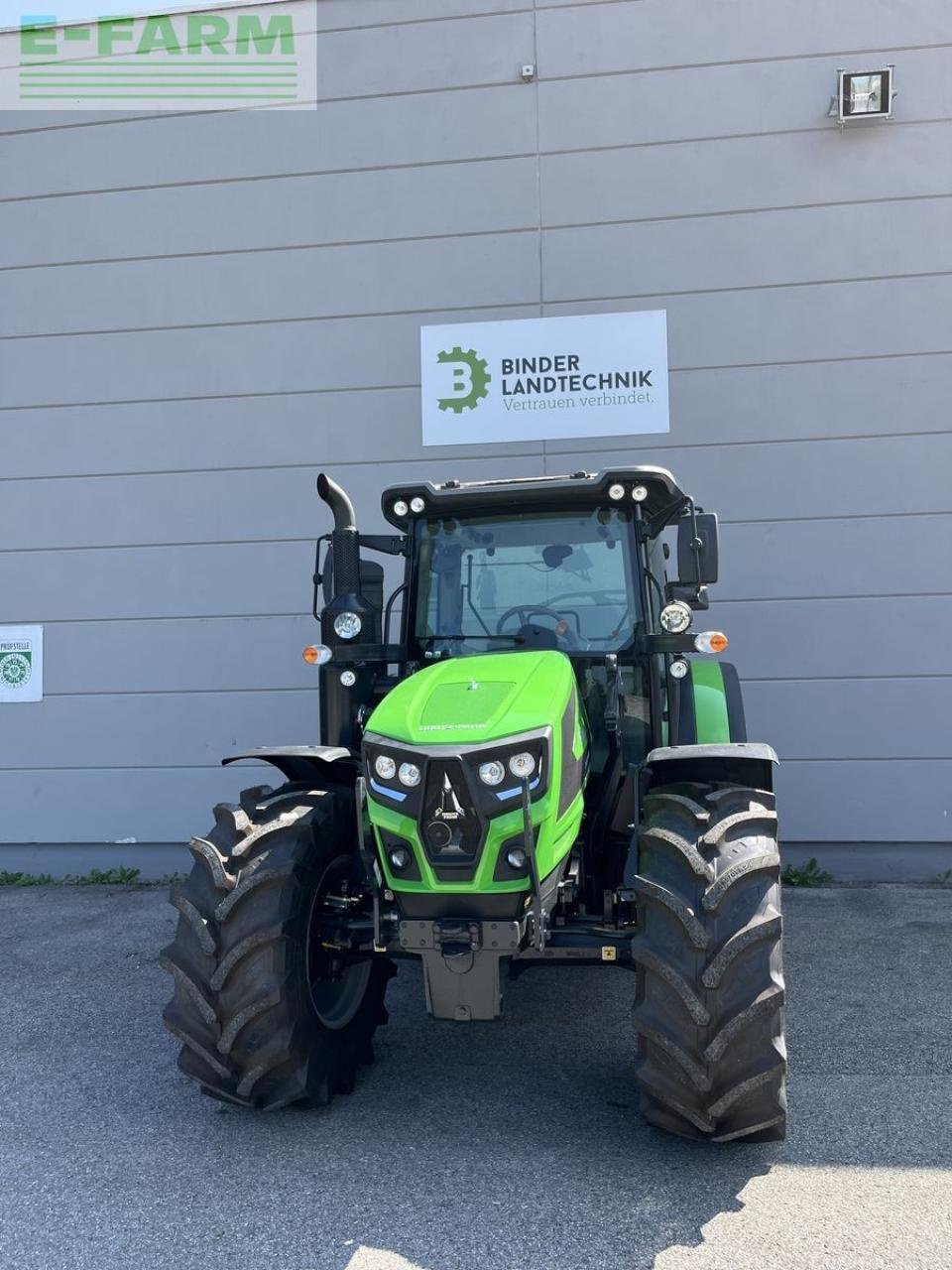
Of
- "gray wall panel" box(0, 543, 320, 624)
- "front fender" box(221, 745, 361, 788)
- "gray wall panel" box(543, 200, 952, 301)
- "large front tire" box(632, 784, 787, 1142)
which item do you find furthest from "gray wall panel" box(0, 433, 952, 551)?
"large front tire" box(632, 784, 787, 1142)

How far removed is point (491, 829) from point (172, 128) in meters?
6.45

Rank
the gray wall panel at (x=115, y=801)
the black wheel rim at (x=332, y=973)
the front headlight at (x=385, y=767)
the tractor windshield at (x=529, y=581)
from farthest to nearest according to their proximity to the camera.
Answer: the gray wall panel at (x=115, y=801) < the tractor windshield at (x=529, y=581) < the black wheel rim at (x=332, y=973) < the front headlight at (x=385, y=767)

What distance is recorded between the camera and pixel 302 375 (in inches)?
291

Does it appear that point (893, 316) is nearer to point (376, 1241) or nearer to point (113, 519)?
point (113, 519)

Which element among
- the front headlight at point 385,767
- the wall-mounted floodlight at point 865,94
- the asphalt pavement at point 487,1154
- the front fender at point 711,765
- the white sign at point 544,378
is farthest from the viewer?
the white sign at point 544,378

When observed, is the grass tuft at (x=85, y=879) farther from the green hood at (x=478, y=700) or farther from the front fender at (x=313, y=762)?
the green hood at (x=478, y=700)

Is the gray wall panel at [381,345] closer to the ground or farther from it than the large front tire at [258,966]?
farther from it

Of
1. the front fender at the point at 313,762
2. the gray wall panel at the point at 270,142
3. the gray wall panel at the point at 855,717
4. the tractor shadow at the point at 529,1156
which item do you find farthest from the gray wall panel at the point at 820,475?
the tractor shadow at the point at 529,1156

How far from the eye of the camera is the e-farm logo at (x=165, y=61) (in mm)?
7457

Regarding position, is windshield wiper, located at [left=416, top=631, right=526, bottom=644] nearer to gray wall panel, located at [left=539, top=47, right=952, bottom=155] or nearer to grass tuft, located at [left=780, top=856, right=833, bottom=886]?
grass tuft, located at [left=780, top=856, right=833, bottom=886]

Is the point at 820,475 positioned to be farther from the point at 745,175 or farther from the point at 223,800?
the point at 223,800

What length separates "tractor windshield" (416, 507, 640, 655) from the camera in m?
4.25

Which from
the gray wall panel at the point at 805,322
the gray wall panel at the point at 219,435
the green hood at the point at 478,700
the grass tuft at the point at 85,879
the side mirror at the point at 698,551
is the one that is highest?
the gray wall panel at the point at 805,322

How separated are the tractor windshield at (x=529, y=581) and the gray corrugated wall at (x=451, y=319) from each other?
282cm
